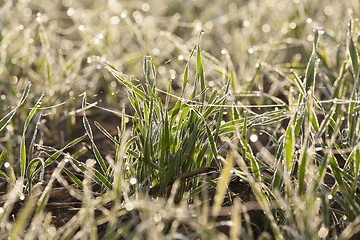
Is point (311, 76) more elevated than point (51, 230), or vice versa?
point (311, 76)

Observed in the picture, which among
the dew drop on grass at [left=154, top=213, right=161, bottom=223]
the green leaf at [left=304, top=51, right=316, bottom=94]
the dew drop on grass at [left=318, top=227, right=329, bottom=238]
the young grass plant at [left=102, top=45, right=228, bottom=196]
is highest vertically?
the green leaf at [left=304, top=51, right=316, bottom=94]

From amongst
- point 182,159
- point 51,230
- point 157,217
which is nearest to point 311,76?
point 182,159

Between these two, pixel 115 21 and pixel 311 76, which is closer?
pixel 311 76

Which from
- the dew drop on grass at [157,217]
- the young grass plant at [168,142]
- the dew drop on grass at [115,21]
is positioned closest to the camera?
the dew drop on grass at [157,217]

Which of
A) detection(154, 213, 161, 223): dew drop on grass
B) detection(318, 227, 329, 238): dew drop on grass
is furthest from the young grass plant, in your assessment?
detection(318, 227, 329, 238): dew drop on grass

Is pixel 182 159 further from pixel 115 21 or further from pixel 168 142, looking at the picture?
pixel 115 21

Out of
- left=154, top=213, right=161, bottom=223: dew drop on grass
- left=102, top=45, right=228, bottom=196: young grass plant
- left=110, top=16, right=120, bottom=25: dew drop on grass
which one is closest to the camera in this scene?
left=154, top=213, right=161, bottom=223: dew drop on grass

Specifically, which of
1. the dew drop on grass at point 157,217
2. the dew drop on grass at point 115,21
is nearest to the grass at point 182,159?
the dew drop on grass at point 157,217

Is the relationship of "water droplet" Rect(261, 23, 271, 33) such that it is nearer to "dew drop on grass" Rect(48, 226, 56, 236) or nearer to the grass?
the grass

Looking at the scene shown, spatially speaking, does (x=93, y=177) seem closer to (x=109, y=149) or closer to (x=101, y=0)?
(x=109, y=149)

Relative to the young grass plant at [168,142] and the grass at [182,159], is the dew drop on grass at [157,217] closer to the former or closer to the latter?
the grass at [182,159]

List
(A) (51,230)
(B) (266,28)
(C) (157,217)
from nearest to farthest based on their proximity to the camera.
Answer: (C) (157,217) < (A) (51,230) < (B) (266,28)
